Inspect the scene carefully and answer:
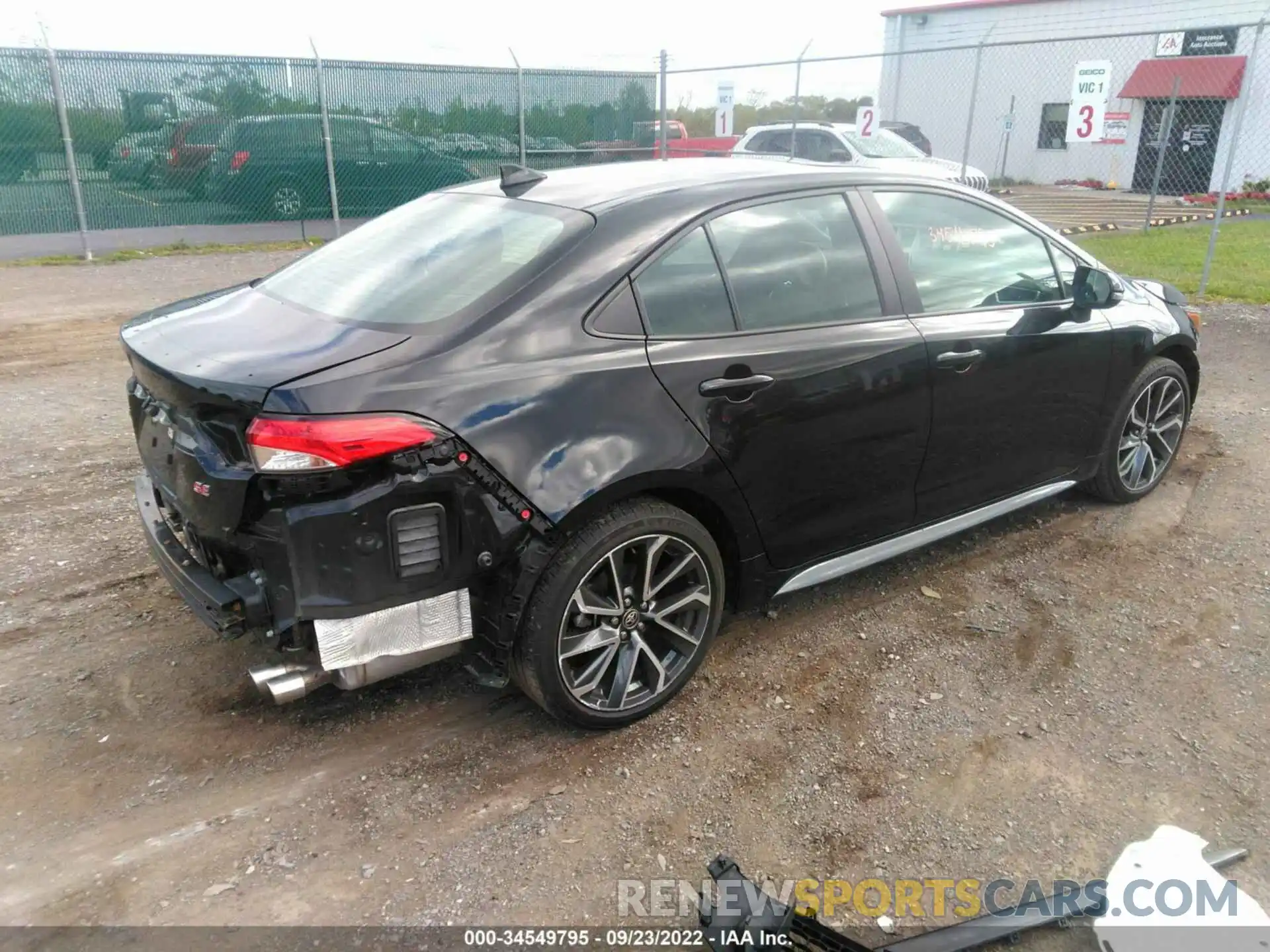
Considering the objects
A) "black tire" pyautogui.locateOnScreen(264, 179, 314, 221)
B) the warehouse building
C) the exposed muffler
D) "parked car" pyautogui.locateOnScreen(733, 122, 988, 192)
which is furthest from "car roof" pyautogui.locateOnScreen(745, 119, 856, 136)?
the exposed muffler

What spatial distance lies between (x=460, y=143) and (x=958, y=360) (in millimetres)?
13436

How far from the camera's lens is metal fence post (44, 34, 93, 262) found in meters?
11.9

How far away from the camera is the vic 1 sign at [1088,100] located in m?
9.92

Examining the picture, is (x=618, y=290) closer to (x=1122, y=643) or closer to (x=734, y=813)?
(x=734, y=813)

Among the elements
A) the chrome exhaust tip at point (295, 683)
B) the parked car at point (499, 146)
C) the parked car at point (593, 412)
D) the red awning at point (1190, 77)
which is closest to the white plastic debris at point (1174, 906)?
the parked car at point (593, 412)

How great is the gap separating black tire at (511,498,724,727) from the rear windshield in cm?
78

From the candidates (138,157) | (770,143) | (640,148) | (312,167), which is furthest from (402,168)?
(770,143)

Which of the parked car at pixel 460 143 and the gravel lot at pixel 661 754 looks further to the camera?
the parked car at pixel 460 143

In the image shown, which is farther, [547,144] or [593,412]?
[547,144]

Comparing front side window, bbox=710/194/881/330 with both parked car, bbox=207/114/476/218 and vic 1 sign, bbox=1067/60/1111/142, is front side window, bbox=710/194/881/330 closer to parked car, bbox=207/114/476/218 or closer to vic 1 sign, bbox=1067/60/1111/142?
vic 1 sign, bbox=1067/60/1111/142

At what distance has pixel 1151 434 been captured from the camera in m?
4.77

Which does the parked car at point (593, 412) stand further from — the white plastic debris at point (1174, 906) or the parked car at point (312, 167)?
the parked car at point (312, 167)

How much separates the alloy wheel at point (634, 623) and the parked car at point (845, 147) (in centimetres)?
1224

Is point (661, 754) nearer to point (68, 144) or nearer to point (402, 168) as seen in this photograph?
point (68, 144)
